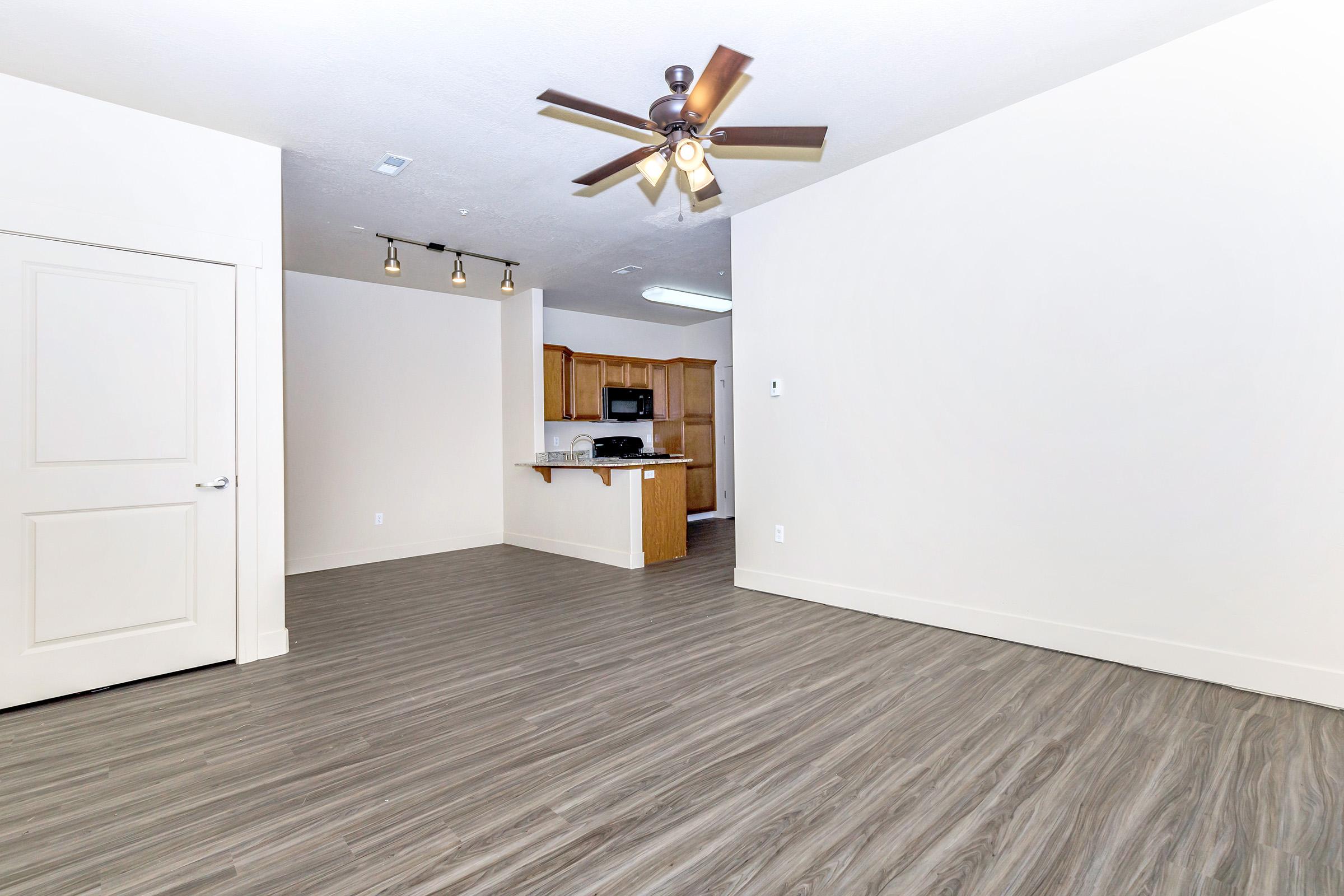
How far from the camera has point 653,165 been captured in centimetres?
284

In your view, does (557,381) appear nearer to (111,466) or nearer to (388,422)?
(388,422)

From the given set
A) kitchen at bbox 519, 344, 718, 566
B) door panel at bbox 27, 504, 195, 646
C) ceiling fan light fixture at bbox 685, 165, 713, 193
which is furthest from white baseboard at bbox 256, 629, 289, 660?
ceiling fan light fixture at bbox 685, 165, 713, 193

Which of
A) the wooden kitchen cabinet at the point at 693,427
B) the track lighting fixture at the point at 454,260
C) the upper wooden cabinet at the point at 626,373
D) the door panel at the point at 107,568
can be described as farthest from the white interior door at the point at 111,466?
the wooden kitchen cabinet at the point at 693,427

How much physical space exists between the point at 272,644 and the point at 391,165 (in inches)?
113

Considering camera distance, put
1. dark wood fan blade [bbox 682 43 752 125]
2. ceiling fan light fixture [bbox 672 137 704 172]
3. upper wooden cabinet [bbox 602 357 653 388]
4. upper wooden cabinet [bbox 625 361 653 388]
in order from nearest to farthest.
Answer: dark wood fan blade [bbox 682 43 752 125], ceiling fan light fixture [bbox 672 137 704 172], upper wooden cabinet [bbox 602 357 653 388], upper wooden cabinet [bbox 625 361 653 388]

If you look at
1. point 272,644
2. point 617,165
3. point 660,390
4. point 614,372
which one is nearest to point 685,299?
point 614,372

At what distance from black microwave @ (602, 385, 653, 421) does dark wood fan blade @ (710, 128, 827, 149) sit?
5.20 meters

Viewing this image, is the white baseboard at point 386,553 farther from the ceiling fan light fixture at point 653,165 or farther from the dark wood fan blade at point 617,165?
the ceiling fan light fixture at point 653,165

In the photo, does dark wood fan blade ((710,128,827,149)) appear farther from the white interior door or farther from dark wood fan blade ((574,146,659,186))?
the white interior door

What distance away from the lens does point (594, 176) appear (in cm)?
301

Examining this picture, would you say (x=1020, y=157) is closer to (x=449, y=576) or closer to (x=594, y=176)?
(x=594, y=176)

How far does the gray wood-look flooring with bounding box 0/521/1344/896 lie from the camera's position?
1632mm

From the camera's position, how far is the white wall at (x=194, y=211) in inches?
113

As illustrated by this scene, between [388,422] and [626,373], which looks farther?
[626,373]
